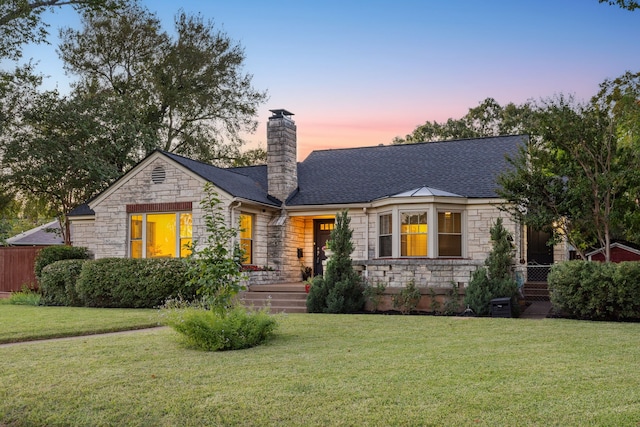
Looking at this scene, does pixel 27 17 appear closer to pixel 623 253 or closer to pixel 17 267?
pixel 17 267

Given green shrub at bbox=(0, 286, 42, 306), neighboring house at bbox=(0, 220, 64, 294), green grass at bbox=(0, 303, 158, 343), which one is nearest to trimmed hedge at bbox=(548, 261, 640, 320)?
green grass at bbox=(0, 303, 158, 343)

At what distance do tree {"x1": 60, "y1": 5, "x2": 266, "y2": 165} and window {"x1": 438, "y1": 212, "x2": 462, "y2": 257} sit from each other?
15987 mm

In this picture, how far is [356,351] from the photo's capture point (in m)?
8.41

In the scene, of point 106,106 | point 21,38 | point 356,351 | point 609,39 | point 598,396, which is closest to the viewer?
point 598,396

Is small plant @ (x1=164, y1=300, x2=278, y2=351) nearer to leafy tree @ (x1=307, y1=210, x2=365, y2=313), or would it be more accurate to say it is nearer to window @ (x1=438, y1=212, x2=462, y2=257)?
leafy tree @ (x1=307, y1=210, x2=365, y2=313)

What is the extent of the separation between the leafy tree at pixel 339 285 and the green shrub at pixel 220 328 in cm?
524

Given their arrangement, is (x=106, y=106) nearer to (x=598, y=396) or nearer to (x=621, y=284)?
(x=621, y=284)

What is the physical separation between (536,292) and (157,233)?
1218 centimetres

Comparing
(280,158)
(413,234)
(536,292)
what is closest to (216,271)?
(413,234)

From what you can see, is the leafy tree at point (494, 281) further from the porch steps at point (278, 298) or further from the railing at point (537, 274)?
the railing at point (537, 274)

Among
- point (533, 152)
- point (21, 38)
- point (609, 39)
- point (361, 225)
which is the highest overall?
point (21, 38)

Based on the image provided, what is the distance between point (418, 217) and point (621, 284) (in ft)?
22.3

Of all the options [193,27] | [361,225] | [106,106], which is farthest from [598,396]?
[193,27]

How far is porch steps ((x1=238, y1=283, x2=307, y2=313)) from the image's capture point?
50.8 feet
